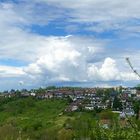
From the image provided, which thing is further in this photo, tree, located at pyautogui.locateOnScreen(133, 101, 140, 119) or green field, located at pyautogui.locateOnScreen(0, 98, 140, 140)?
green field, located at pyautogui.locateOnScreen(0, 98, 140, 140)

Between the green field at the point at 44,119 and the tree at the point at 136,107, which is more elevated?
the tree at the point at 136,107

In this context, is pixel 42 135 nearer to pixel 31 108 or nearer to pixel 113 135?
pixel 31 108

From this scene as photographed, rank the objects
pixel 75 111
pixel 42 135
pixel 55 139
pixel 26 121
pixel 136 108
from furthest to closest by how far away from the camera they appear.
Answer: pixel 75 111 → pixel 26 121 → pixel 42 135 → pixel 55 139 → pixel 136 108

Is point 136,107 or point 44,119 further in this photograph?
point 44,119

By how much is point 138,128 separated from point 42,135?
109926mm

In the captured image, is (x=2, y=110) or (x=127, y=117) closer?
(x=127, y=117)

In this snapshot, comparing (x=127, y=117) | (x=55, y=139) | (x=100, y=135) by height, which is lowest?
(x=55, y=139)

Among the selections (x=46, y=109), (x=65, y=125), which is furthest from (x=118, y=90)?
(x=46, y=109)

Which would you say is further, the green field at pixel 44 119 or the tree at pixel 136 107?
the green field at pixel 44 119

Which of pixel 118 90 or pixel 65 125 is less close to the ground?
pixel 118 90

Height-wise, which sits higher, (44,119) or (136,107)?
(136,107)

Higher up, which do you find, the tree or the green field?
the tree

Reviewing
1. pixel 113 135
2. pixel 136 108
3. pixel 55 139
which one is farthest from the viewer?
pixel 55 139

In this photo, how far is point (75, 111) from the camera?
165750 millimetres
